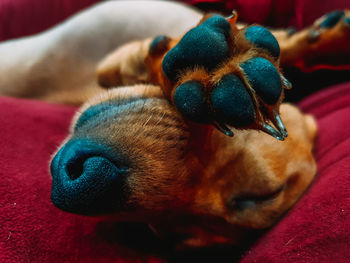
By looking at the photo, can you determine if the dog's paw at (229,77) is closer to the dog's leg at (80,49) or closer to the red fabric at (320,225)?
the red fabric at (320,225)

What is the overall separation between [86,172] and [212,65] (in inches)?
8.9

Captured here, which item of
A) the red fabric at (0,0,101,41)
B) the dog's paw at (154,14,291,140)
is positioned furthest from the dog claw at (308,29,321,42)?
the red fabric at (0,0,101,41)

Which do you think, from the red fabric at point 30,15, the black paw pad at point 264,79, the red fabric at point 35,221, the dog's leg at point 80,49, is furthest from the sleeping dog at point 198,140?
the red fabric at point 30,15

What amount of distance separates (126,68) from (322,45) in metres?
0.52

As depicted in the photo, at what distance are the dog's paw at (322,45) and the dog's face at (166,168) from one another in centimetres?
29

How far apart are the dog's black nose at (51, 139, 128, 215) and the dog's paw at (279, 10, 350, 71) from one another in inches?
26.4

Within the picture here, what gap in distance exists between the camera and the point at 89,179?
1.67 ft

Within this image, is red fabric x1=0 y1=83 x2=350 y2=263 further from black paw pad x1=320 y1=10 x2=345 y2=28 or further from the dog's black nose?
black paw pad x1=320 y1=10 x2=345 y2=28

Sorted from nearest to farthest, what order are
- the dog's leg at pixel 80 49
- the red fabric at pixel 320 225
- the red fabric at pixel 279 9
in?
the red fabric at pixel 320 225
the red fabric at pixel 279 9
the dog's leg at pixel 80 49

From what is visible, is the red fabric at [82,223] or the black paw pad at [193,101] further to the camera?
the red fabric at [82,223]

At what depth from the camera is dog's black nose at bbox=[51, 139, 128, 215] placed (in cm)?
51

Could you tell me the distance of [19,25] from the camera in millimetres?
1684

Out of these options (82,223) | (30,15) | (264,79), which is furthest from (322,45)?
(30,15)

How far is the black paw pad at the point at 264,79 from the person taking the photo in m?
0.48
